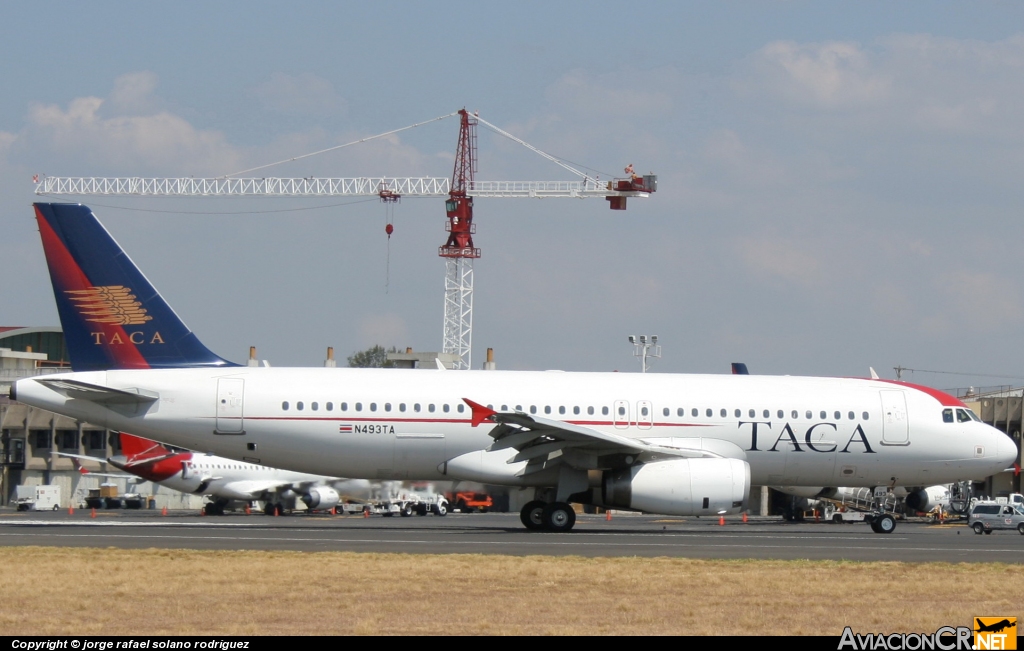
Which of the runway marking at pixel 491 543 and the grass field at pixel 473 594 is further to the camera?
the runway marking at pixel 491 543

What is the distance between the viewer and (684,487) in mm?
23547

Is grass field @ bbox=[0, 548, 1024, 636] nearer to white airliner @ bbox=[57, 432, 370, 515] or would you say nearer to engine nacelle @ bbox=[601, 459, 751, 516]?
engine nacelle @ bbox=[601, 459, 751, 516]

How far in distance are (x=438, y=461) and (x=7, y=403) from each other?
141 feet

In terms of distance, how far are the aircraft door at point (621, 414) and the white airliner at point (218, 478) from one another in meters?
18.7

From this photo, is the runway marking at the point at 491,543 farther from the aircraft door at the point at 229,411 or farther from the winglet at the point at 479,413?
the aircraft door at the point at 229,411

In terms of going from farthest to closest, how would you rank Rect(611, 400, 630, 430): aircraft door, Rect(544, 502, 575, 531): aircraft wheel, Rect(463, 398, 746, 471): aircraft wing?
Rect(611, 400, 630, 430): aircraft door
Rect(544, 502, 575, 531): aircraft wheel
Rect(463, 398, 746, 471): aircraft wing

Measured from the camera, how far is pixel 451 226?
280 feet

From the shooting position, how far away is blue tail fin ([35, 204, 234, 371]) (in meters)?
25.4

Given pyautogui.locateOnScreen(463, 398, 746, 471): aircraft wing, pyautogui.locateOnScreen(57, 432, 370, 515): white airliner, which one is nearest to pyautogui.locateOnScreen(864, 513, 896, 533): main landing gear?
pyautogui.locateOnScreen(463, 398, 746, 471): aircraft wing

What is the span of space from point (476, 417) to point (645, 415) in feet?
13.5

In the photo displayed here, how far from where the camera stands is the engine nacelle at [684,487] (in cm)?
2353

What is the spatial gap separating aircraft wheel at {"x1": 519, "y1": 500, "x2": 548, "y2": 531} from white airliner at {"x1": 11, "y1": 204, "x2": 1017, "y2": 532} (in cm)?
3

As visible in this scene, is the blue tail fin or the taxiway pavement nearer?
the taxiway pavement

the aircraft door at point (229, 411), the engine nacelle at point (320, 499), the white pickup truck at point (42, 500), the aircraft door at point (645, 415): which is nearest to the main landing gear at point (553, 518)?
the aircraft door at point (645, 415)
